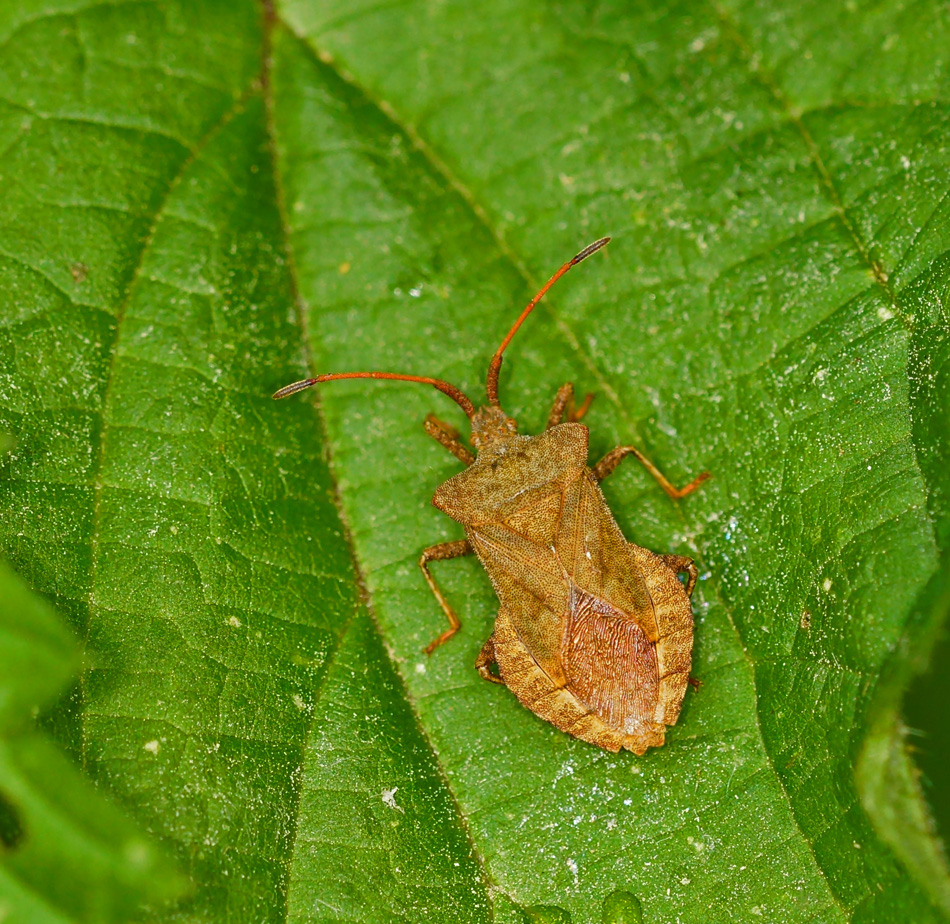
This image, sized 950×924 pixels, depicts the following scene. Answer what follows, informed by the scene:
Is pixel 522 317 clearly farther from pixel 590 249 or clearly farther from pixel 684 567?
pixel 684 567

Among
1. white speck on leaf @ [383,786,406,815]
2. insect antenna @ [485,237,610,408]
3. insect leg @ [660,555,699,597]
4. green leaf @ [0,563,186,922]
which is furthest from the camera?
insect antenna @ [485,237,610,408]

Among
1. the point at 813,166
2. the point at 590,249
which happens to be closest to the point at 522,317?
the point at 590,249

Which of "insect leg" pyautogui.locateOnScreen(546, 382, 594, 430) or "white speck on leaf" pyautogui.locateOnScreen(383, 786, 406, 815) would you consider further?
"insect leg" pyautogui.locateOnScreen(546, 382, 594, 430)

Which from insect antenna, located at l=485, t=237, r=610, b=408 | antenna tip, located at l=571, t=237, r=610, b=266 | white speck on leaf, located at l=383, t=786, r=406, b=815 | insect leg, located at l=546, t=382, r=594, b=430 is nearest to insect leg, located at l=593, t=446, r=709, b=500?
insect leg, located at l=546, t=382, r=594, b=430

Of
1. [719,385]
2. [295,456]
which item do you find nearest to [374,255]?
[295,456]

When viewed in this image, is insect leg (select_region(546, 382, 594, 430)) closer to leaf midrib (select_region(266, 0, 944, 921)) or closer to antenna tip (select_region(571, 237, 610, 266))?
leaf midrib (select_region(266, 0, 944, 921))

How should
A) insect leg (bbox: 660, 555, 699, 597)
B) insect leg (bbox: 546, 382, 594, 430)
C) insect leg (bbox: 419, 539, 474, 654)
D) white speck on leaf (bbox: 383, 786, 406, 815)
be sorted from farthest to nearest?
insect leg (bbox: 546, 382, 594, 430) → insect leg (bbox: 419, 539, 474, 654) → insect leg (bbox: 660, 555, 699, 597) → white speck on leaf (bbox: 383, 786, 406, 815)
